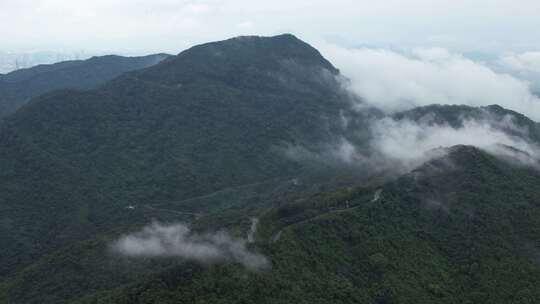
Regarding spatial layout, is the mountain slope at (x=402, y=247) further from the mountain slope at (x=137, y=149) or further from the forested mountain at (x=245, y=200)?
the mountain slope at (x=137, y=149)

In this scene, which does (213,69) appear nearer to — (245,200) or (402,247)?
(245,200)

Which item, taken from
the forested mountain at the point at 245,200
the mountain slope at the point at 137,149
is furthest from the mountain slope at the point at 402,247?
the mountain slope at the point at 137,149

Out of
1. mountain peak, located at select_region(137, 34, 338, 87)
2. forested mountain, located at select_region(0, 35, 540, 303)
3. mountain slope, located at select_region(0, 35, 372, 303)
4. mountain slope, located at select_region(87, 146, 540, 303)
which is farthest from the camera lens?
mountain peak, located at select_region(137, 34, 338, 87)

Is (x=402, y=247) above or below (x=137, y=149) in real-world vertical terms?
above

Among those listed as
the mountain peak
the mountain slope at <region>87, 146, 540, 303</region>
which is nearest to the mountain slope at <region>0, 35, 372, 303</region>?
the mountain peak

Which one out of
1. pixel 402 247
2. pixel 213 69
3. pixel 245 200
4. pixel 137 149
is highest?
pixel 213 69

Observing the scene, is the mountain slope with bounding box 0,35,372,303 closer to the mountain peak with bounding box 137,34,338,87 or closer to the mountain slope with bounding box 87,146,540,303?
the mountain peak with bounding box 137,34,338,87

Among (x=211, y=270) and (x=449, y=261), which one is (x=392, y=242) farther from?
(x=211, y=270)

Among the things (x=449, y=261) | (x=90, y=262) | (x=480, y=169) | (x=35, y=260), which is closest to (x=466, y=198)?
(x=480, y=169)

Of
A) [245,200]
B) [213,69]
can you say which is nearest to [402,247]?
[245,200]
